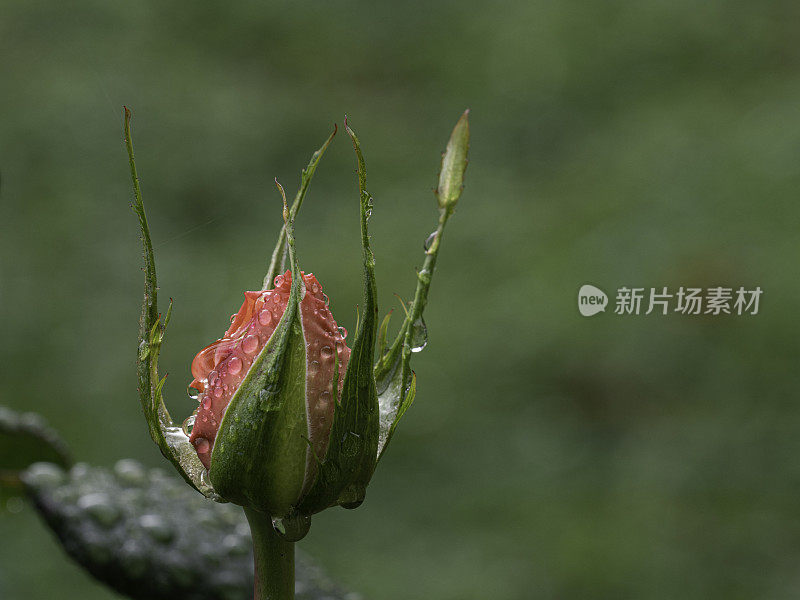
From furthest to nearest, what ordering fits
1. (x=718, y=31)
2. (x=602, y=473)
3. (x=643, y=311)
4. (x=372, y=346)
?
(x=718, y=31), (x=643, y=311), (x=602, y=473), (x=372, y=346)

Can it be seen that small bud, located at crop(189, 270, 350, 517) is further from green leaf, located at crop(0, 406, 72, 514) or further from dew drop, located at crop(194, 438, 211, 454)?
green leaf, located at crop(0, 406, 72, 514)

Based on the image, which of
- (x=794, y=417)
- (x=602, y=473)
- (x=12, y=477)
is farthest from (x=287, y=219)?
(x=794, y=417)

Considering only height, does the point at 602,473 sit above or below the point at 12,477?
above

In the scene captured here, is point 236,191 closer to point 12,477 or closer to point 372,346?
point 12,477

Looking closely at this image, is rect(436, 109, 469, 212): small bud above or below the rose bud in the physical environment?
above

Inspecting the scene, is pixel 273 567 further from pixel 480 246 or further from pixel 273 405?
pixel 480 246

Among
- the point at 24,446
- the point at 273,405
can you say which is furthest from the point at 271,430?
the point at 24,446

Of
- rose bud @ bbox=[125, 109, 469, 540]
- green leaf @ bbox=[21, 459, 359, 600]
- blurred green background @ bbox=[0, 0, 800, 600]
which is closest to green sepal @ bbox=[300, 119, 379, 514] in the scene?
rose bud @ bbox=[125, 109, 469, 540]
